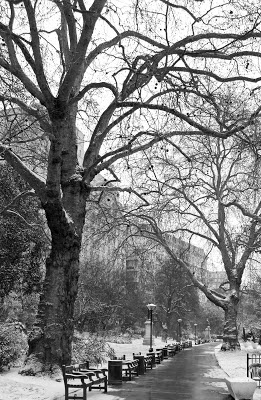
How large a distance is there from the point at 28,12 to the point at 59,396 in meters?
9.16

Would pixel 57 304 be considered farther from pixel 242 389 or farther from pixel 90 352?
pixel 90 352

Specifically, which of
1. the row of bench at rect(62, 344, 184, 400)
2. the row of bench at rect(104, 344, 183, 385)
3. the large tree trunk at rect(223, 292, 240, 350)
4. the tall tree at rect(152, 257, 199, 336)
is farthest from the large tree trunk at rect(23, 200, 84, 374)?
the tall tree at rect(152, 257, 199, 336)

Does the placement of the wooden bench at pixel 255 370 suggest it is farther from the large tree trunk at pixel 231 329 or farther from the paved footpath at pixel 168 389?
the large tree trunk at pixel 231 329

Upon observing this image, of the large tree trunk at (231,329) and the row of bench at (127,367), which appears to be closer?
the row of bench at (127,367)

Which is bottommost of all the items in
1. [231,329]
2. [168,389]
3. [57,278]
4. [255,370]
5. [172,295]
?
[168,389]

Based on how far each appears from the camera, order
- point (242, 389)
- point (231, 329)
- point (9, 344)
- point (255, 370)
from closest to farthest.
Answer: point (242, 389) → point (9, 344) → point (255, 370) → point (231, 329)

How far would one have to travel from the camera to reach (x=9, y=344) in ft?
47.9

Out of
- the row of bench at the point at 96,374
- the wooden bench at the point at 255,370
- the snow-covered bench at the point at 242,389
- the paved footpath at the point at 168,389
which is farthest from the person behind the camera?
the wooden bench at the point at 255,370

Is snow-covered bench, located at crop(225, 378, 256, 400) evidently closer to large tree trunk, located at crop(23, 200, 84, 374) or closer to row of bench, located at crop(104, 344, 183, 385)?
row of bench, located at crop(104, 344, 183, 385)

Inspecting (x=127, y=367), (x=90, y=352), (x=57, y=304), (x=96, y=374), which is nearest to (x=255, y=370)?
(x=127, y=367)

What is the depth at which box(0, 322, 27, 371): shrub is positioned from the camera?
1360cm

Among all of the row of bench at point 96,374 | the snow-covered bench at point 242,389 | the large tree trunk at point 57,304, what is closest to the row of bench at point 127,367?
the row of bench at point 96,374

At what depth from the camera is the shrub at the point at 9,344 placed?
13602 millimetres

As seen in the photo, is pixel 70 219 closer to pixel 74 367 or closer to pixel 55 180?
pixel 55 180
